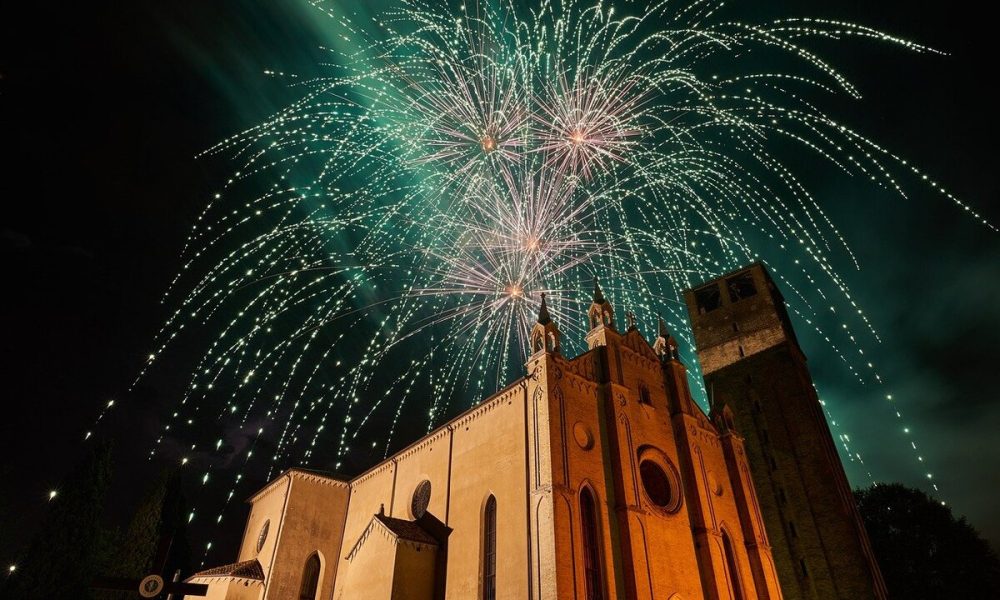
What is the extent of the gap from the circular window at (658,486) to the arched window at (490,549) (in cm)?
596

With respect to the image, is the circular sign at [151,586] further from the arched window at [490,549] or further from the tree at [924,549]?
the tree at [924,549]

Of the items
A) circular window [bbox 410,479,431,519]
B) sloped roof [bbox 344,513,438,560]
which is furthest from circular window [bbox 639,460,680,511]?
circular window [bbox 410,479,431,519]

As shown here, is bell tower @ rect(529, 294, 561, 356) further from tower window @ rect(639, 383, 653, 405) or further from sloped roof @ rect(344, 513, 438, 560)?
sloped roof @ rect(344, 513, 438, 560)

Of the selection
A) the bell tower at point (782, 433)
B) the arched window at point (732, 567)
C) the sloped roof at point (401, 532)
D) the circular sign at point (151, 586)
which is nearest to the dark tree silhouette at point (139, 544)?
the sloped roof at point (401, 532)

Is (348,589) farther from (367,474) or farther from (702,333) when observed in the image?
(702,333)

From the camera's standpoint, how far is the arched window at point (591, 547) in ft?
57.6

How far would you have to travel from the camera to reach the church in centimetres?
1847

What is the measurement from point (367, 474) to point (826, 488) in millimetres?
24532

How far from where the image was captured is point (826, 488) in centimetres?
2864

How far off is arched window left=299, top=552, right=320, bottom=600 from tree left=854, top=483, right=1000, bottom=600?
31295 millimetres

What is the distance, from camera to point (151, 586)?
47.7 feet

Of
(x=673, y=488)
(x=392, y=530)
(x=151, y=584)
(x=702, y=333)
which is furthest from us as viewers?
(x=702, y=333)

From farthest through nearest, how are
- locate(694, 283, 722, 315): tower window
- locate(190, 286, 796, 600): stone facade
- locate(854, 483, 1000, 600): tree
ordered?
locate(694, 283, 722, 315): tower window < locate(854, 483, 1000, 600): tree < locate(190, 286, 796, 600): stone facade

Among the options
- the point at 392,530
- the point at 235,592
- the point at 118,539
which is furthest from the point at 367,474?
the point at 118,539
